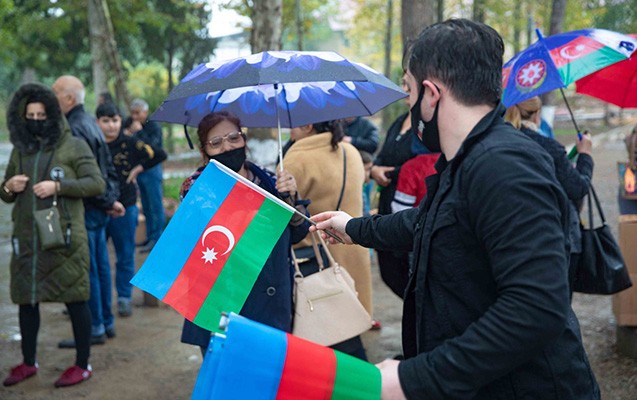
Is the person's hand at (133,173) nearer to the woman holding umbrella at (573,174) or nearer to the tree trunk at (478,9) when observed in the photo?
the woman holding umbrella at (573,174)

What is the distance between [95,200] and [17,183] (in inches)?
36.2

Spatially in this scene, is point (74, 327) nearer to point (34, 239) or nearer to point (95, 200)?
point (34, 239)

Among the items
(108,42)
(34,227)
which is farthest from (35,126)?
(108,42)

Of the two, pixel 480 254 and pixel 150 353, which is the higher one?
pixel 480 254

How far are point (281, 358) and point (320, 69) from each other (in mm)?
1966

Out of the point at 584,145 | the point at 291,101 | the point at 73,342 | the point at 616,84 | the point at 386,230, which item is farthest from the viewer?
the point at 73,342

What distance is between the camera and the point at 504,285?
1.62m

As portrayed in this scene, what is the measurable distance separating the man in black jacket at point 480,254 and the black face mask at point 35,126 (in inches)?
149

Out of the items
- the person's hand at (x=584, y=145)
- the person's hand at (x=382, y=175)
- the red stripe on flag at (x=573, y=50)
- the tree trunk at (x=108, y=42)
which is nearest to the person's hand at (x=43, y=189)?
the person's hand at (x=382, y=175)

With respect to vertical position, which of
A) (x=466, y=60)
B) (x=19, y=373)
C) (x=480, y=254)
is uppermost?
(x=466, y=60)

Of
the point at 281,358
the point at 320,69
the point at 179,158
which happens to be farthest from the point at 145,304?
the point at 179,158

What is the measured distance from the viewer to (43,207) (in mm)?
5133

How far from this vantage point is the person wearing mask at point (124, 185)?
23.0 ft

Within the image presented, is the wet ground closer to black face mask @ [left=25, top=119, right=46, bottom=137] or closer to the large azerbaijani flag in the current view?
black face mask @ [left=25, top=119, right=46, bottom=137]
